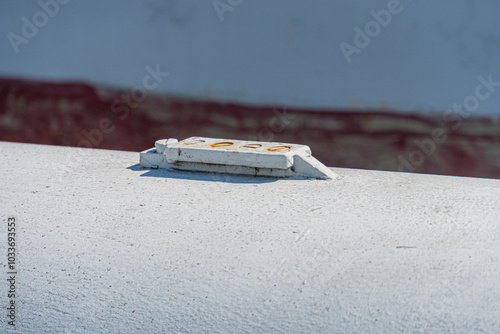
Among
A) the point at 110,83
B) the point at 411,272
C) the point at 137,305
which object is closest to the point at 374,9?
the point at 110,83

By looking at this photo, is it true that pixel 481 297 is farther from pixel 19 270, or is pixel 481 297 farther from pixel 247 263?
pixel 19 270

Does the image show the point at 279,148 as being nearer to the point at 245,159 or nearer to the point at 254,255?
the point at 245,159

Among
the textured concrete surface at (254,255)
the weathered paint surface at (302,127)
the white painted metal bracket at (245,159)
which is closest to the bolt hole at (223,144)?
the white painted metal bracket at (245,159)

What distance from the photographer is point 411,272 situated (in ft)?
3.53

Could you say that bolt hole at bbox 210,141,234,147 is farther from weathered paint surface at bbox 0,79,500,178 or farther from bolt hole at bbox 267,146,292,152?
→ weathered paint surface at bbox 0,79,500,178

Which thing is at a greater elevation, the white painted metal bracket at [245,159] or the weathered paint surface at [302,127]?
the weathered paint surface at [302,127]

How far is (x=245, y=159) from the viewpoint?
166cm

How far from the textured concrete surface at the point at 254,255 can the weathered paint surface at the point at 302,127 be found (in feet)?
7.56

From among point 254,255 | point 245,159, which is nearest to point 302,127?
point 245,159

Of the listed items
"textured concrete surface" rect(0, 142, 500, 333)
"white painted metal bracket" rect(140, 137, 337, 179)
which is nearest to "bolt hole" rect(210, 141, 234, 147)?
"white painted metal bracket" rect(140, 137, 337, 179)

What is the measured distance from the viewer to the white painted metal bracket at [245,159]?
5.41ft

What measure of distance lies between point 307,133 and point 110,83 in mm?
1649

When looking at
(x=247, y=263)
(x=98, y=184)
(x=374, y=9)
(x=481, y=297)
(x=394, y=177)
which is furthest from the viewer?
(x=374, y=9)

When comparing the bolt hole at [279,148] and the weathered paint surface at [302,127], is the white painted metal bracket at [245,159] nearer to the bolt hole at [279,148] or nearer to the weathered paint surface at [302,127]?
the bolt hole at [279,148]
